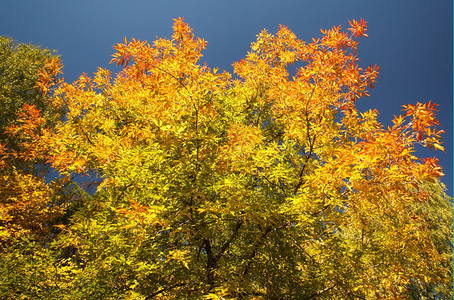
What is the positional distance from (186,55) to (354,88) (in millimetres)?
2164

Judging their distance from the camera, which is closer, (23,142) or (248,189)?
(248,189)

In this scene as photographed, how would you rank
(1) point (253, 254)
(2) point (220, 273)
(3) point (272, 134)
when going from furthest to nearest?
(3) point (272, 134), (1) point (253, 254), (2) point (220, 273)

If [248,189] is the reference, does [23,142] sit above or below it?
above

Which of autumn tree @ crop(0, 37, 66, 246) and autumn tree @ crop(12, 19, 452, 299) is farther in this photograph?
autumn tree @ crop(0, 37, 66, 246)

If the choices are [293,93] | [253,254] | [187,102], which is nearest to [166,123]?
[187,102]

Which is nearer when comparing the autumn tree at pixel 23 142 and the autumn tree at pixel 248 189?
the autumn tree at pixel 248 189

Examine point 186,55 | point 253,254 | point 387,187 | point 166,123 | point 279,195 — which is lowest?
point 253,254

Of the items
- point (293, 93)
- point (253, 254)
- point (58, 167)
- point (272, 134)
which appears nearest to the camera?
point (293, 93)

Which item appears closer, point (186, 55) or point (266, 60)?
point (186, 55)

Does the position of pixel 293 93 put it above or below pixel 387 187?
above

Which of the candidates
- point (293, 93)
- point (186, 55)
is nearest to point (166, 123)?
point (186, 55)

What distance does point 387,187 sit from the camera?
2.09 m

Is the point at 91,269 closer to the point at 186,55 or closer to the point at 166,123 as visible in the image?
the point at 166,123

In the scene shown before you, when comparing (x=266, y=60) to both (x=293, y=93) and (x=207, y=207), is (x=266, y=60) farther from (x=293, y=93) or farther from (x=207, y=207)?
(x=207, y=207)
